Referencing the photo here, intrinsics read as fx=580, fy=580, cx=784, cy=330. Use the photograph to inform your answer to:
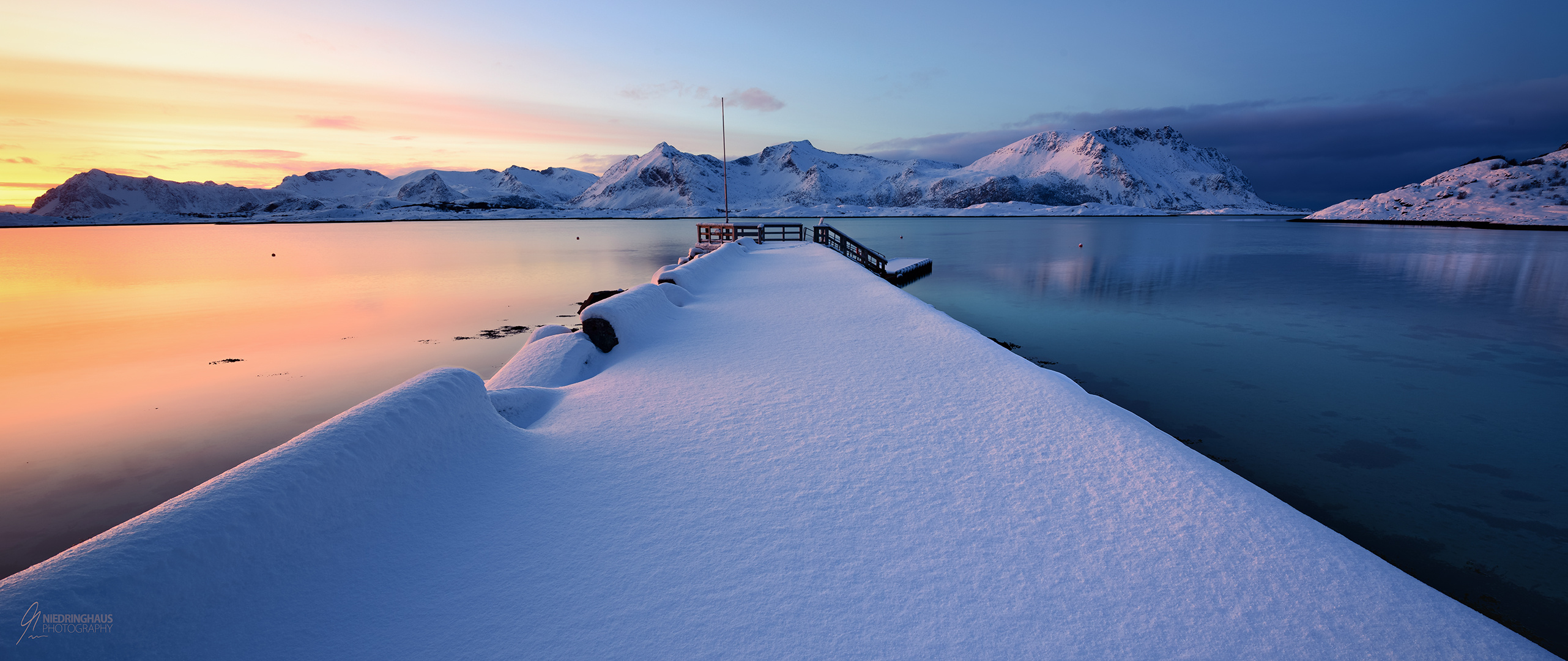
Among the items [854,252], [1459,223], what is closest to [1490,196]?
[1459,223]

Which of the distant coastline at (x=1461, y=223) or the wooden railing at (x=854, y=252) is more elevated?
the wooden railing at (x=854, y=252)

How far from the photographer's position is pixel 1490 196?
326 ft

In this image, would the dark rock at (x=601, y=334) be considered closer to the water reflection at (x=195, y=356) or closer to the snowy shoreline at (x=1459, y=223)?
the water reflection at (x=195, y=356)

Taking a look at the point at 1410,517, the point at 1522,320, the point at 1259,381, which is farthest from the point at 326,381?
the point at 1522,320

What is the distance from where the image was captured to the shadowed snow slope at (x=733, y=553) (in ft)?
8.20

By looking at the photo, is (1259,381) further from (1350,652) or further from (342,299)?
(342,299)

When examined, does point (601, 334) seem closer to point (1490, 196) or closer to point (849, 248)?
point (849, 248)

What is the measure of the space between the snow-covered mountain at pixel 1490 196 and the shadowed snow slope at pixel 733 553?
5383 inches

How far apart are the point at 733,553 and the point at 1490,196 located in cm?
15682

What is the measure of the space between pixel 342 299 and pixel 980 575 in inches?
1083
